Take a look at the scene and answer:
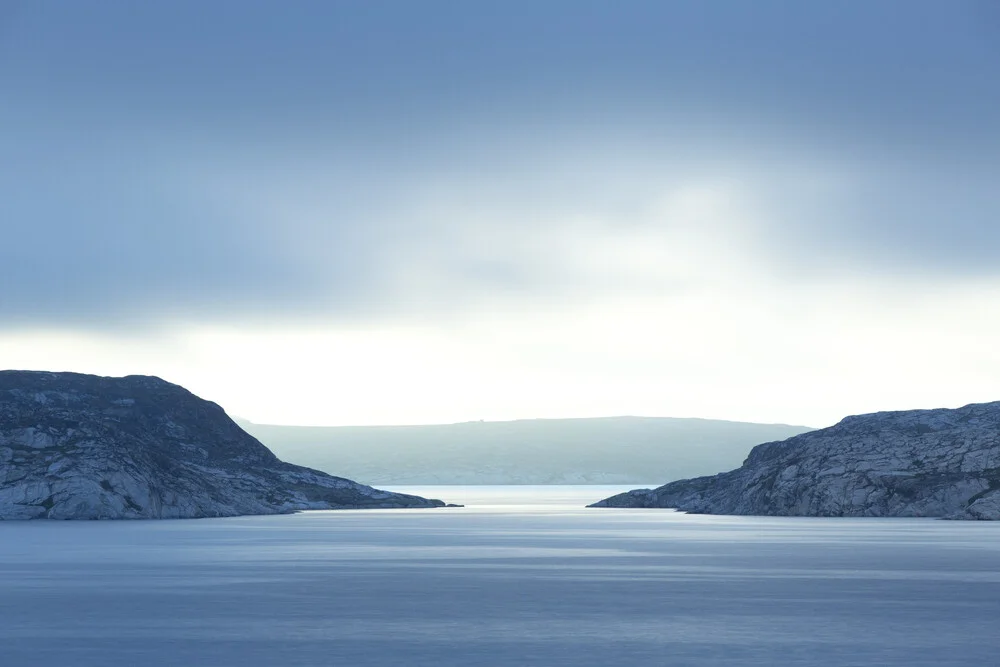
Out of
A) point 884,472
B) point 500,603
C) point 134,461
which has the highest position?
point 134,461

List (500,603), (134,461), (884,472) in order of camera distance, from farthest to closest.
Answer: (884,472)
(134,461)
(500,603)

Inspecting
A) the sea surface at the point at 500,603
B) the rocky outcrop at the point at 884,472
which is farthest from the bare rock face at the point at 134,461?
the rocky outcrop at the point at 884,472

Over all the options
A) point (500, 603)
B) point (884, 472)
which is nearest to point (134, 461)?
point (884, 472)

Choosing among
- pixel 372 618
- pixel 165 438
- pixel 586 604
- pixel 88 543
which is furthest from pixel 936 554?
pixel 165 438

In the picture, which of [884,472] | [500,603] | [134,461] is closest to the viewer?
[500,603]

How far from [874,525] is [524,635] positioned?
205 feet

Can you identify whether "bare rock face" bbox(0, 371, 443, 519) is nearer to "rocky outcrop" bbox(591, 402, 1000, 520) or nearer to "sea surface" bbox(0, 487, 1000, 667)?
"sea surface" bbox(0, 487, 1000, 667)

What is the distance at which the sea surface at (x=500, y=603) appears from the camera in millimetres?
21984

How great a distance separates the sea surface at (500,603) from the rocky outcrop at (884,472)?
1685 inches

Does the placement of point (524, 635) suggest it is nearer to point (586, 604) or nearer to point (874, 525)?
point (586, 604)

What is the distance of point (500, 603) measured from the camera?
30.6 m

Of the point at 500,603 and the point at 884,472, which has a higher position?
the point at 884,472

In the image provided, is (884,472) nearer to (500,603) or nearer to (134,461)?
(134,461)

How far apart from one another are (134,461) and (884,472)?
5920cm
